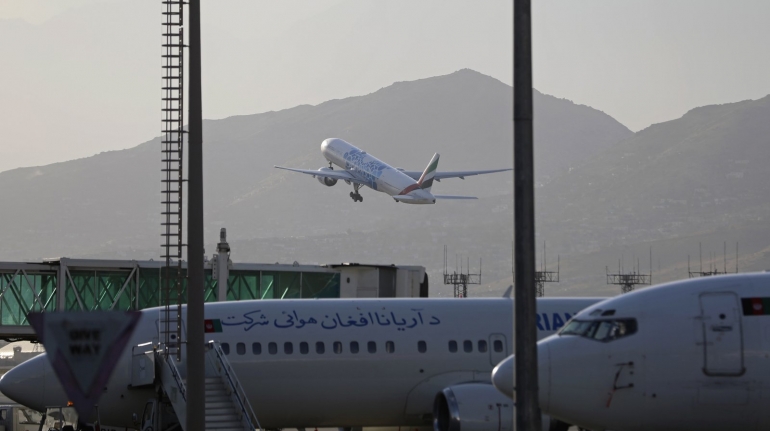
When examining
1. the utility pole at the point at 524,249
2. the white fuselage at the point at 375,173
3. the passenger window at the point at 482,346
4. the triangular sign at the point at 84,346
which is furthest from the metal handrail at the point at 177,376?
the white fuselage at the point at 375,173

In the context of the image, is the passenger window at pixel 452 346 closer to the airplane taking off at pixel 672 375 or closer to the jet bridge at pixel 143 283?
the airplane taking off at pixel 672 375

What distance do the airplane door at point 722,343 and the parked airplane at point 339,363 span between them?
8.95m

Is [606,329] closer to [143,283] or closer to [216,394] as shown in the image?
[216,394]

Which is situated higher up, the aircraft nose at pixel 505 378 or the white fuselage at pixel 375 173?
the white fuselage at pixel 375 173

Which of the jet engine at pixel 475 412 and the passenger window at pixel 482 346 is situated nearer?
the jet engine at pixel 475 412

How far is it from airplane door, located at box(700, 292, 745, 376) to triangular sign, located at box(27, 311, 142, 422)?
8842mm

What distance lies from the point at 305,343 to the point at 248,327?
1.31 meters

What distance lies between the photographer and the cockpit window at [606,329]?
18641 millimetres

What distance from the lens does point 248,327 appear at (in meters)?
28.2

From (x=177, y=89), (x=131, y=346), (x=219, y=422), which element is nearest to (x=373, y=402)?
(x=219, y=422)

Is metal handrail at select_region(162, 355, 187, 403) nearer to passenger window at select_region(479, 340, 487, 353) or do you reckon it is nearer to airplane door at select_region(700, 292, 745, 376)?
passenger window at select_region(479, 340, 487, 353)

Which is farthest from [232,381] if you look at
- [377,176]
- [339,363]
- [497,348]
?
[377,176]

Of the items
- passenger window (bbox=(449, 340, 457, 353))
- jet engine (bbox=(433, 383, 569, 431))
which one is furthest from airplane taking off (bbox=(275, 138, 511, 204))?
jet engine (bbox=(433, 383, 569, 431))

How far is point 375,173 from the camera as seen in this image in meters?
129
